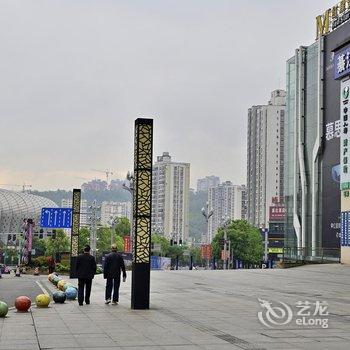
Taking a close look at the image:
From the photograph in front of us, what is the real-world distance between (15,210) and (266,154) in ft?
222

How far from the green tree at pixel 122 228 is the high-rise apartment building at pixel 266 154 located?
4574 cm

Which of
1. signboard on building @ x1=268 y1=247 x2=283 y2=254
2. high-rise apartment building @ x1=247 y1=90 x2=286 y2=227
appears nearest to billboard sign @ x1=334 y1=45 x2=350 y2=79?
signboard on building @ x1=268 y1=247 x2=283 y2=254

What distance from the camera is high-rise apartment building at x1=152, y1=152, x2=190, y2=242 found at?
540 ft

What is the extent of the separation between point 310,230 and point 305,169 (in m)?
6.07

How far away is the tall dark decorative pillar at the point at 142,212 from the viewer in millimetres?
14820

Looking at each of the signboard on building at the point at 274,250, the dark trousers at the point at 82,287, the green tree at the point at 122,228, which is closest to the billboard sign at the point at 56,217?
the dark trousers at the point at 82,287

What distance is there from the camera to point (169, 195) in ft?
550

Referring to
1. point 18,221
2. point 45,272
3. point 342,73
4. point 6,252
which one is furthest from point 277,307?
point 18,221

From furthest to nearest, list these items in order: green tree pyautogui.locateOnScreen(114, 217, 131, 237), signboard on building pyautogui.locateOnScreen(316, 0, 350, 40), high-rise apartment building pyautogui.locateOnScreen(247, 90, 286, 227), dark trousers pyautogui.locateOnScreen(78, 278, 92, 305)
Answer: high-rise apartment building pyautogui.locateOnScreen(247, 90, 286, 227), green tree pyautogui.locateOnScreen(114, 217, 131, 237), signboard on building pyautogui.locateOnScreen(316, 0, 350, 40), dark trousers pyautogui.locateOnScreen(78, 278, 92, 305)

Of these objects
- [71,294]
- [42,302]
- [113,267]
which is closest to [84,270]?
[113,267]

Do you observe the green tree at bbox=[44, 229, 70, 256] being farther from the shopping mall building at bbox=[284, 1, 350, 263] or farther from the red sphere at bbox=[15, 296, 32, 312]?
the red sphere at bbox=[15, 296, 32, 312]

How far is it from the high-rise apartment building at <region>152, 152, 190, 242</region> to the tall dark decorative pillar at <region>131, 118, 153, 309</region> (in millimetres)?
146492

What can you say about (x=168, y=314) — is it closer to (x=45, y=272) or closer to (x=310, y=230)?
(x=45, y=272)

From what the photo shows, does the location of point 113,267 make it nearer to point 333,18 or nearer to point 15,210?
point 333,18
